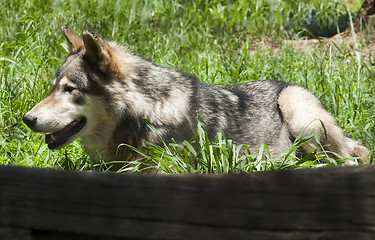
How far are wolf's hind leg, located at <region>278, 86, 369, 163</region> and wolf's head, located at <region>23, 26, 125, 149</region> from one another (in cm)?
204

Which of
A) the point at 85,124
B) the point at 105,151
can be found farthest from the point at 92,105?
the point at 105,151

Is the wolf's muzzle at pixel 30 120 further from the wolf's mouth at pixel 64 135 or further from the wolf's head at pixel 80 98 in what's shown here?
the wolf's mouth at pixel 64 135

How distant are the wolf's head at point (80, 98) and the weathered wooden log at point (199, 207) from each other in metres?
2.65

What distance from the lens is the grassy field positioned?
4.21 metres

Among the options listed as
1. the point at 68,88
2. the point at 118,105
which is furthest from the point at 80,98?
the point at 118,105

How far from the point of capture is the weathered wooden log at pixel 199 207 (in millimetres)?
1375

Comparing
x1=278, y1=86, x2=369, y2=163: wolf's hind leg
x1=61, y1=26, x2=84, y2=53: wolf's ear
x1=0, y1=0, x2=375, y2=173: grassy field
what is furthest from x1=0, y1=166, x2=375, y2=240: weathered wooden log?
x1=278, y1=86, x2=369, y2=163: wolf's hind leg

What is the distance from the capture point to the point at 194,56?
7117 mm

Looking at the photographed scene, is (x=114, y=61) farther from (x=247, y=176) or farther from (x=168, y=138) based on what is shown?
(x=247, y=176)

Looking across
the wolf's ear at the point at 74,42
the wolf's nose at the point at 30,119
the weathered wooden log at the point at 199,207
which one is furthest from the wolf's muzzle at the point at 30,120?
the weathered wooden log at the point at 199,207

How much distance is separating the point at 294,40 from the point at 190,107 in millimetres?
4495

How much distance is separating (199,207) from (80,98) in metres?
2.86

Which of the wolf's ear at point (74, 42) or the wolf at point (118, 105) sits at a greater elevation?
the wolf's ear at point (74, 42)

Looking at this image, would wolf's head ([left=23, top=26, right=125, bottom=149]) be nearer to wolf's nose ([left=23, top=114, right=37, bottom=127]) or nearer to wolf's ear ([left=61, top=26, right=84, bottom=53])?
wolf's nose ([left=23, top=114, right=37, bottom=127])
